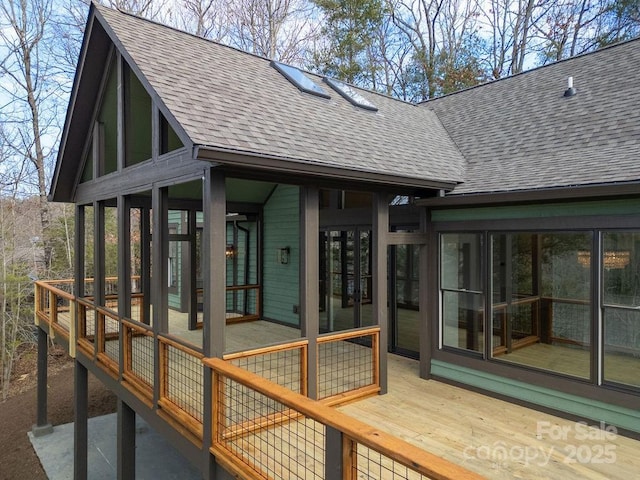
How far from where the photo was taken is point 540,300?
5.77 metres

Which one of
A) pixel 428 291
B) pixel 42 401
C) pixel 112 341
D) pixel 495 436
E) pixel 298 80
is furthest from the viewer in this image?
pixel 42 401

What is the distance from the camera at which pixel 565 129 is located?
19.8 feet

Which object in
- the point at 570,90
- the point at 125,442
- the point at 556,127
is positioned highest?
the point at 570,90

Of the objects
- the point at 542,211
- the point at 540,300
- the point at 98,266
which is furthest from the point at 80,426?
the point at 542,211

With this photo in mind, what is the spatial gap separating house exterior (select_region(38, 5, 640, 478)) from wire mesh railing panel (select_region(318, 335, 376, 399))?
0.05 m

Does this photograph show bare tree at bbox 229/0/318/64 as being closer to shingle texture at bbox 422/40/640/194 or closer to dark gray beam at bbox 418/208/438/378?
shingle texture at bbox 422/40/640/194

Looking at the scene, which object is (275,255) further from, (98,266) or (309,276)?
(309,276)

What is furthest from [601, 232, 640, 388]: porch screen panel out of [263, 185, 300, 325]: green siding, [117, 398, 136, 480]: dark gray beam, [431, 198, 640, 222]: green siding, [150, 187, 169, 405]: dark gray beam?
[117, 398, 136, 480]: dark gray beam

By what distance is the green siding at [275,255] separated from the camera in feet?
28.4

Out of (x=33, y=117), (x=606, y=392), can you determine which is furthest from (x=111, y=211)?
(x=606, y=392)

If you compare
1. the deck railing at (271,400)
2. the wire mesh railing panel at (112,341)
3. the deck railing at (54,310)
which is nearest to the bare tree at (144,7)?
the deck railing at (54,310)

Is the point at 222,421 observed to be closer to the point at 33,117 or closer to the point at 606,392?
the point at 606,392

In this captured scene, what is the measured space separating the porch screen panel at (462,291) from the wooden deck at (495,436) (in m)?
0.68

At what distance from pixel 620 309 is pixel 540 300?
1.30m
